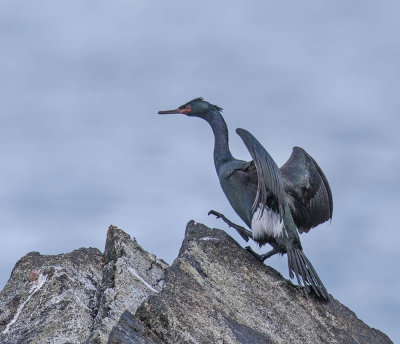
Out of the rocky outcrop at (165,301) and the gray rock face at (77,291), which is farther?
the gray rock face at (77,291)

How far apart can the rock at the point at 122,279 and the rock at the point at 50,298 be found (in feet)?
0.79

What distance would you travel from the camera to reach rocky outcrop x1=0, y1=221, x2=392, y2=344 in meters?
7.96

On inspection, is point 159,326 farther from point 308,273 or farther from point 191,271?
point 308,273

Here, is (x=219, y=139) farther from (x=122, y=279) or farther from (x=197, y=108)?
(x=122, y=279)

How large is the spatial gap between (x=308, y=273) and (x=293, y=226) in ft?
3.15

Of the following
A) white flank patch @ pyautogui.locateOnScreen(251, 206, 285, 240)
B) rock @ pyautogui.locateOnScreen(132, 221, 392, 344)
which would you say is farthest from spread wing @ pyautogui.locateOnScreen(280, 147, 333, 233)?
rock @ pyautogui.locateOnScreen(132, 221, 392, 344)

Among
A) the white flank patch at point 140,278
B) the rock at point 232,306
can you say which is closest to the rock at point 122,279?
the white flank patch at point 140,278

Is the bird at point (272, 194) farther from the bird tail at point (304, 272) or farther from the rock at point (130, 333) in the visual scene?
the rock at point (130, 333)

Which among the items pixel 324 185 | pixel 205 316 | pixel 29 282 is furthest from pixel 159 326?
pixel 324 185

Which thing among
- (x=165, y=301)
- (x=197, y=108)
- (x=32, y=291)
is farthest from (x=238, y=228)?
(x=165, y=301)

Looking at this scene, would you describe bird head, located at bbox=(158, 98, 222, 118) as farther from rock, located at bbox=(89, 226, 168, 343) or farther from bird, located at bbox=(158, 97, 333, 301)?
rock, located at bbox=(89, 226, 168, 343)

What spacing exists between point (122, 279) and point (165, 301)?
3.03 feet

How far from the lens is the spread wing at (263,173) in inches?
433

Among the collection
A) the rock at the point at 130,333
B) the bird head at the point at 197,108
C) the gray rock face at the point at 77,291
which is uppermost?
the bird head at the point at 197,108
